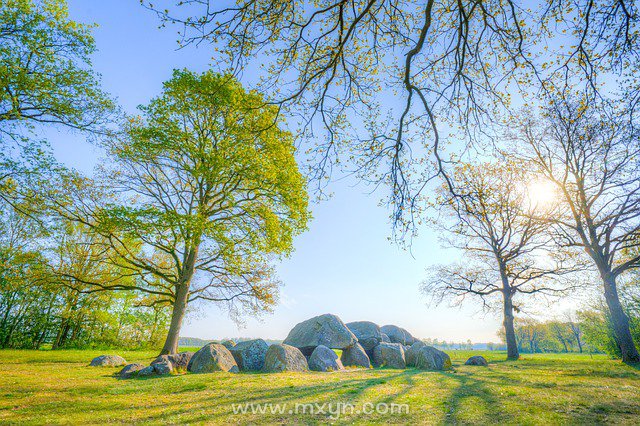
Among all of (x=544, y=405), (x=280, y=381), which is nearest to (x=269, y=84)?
(x=280, y=381)

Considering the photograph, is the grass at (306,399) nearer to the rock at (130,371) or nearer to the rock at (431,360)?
the rock at (130,371)

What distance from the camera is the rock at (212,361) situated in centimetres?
1241

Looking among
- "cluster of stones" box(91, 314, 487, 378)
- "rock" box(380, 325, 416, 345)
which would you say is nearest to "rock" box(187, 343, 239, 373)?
"cluster of stones" box(91, 314, 487, 378)

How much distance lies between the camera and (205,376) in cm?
1077

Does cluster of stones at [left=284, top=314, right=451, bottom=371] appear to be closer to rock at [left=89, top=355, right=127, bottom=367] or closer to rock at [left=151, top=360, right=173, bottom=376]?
rock at [left=151, top=360, right=173, bottom=376]

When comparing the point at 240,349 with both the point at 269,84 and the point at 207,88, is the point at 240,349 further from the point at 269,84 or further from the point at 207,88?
the point at 207,88

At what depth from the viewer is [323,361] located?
14.6m

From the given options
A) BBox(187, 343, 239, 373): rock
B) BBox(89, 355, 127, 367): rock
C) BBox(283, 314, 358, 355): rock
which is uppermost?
BBox(283, 314, 358, 355): rock

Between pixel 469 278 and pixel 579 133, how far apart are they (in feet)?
40.6

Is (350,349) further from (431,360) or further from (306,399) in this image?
(306,399)

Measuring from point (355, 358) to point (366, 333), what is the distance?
16.8ft

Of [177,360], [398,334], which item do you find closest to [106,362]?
[177,360]

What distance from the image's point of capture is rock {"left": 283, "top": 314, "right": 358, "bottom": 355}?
18.1 meters

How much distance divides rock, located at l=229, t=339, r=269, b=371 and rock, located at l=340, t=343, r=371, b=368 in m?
5.84
